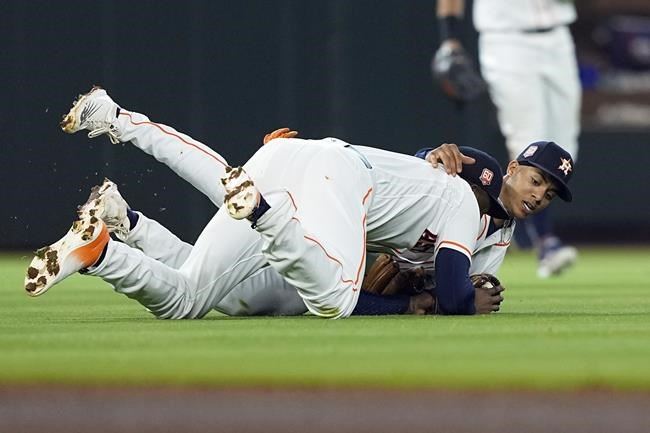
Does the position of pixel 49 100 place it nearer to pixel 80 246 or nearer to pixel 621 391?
pixel 80 246

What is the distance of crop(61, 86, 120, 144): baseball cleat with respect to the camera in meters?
5.18

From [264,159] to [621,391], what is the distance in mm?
1968

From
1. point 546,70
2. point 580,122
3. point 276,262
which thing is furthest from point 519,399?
point 580,122

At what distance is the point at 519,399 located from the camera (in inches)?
127

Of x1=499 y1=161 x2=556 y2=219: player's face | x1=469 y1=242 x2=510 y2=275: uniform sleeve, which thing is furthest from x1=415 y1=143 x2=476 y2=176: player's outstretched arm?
x1=469 y1=242 x2=510 y2=275: uniform sleeve

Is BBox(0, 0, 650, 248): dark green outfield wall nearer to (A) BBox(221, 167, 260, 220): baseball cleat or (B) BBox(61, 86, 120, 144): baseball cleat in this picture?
(B) BBox(61, 86, 120, 144): baseball cleat

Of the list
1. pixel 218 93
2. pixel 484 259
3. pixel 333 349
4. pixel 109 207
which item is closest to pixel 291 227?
pixel 333 349

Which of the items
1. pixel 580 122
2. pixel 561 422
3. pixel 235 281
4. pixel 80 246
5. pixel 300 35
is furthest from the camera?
pixel 580 122

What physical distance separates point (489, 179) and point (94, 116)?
4.71ft

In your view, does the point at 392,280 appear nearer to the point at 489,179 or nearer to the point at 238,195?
the point at 489,179

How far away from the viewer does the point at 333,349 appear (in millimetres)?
4004

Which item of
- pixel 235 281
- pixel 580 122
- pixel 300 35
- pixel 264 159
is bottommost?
pixel 580 122

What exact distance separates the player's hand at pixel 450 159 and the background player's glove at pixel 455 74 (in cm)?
369

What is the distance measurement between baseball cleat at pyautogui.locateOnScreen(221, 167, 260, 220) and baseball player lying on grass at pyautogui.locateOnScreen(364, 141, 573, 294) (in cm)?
→ 99
